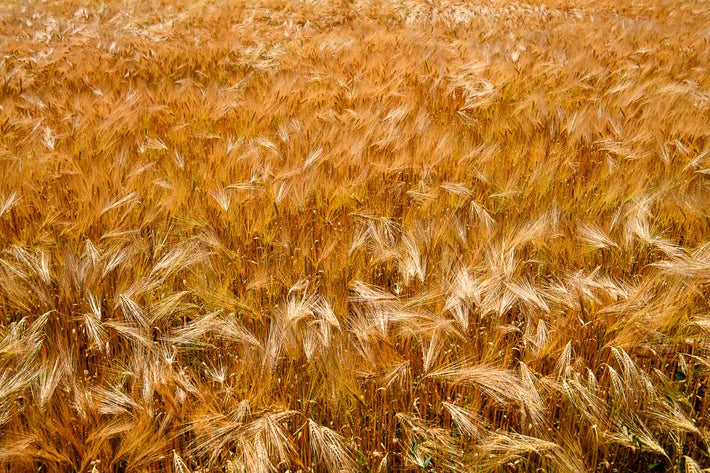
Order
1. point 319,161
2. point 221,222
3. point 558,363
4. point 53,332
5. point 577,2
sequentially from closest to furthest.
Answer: point 558,363 < point 53,332 < point 221,222 < point 319,161 < point 577,2

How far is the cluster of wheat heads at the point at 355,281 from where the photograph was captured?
3.15ft

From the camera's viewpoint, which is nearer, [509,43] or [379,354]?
[379,354]

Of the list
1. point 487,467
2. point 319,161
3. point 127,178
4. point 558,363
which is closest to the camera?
point 487,467

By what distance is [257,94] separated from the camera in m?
3.12

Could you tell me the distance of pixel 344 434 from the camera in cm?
105

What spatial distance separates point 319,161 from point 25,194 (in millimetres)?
1077

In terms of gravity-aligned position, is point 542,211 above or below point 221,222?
above

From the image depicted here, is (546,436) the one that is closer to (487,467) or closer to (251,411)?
(487,467)

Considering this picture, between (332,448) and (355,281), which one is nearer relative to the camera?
(332,448)

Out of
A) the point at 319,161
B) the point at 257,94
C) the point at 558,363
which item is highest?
the point at 558,363

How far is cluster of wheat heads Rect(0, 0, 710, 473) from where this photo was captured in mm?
959

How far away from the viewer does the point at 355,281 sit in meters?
1.33

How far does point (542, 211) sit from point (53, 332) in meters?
1.56

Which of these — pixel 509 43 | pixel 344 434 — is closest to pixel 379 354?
pixel 344 434
